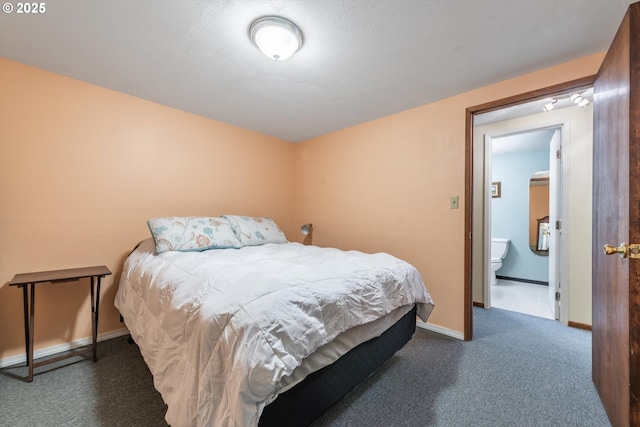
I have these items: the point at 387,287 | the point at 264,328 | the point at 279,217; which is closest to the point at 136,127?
the point at 279,217

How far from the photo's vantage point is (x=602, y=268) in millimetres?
1456

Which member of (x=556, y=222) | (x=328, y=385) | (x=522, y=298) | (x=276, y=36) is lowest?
(x=522, y=298)

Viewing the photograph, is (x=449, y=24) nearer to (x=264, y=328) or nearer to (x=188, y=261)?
(x=264, y=328)

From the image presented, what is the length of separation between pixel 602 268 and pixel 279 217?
9.98 feet

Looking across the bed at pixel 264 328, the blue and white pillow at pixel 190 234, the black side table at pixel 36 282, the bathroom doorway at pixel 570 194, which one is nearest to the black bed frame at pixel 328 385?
the bed at pixel 264 328

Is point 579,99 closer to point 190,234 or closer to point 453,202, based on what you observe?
point 453,202

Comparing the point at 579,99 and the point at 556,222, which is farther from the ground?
the point at 579,99

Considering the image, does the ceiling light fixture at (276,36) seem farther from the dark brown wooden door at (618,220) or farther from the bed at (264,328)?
the dark brown wooden door at (618,220)

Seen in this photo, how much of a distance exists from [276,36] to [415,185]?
5.73 feet

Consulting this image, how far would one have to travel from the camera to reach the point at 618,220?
1202 mm

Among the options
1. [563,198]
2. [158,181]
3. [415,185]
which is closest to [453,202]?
[415,185]

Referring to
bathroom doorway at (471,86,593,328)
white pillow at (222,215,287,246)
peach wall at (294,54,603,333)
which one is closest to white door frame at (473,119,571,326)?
bathroom doorway at (471,86,593,328)

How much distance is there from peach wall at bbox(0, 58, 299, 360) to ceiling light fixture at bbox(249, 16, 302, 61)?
1537 mm

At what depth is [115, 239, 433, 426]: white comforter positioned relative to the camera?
89 centimetres
